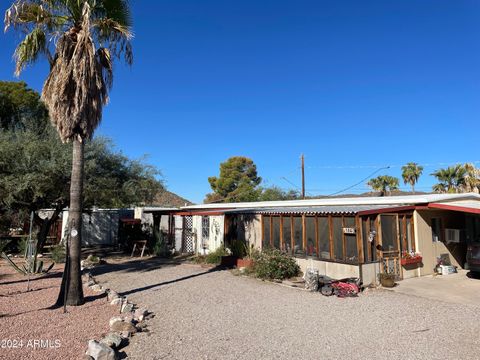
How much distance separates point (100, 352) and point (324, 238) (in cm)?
840

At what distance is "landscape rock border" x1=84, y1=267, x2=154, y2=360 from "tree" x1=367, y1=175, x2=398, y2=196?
30640 mm

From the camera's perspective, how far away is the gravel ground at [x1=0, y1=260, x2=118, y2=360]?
539cm

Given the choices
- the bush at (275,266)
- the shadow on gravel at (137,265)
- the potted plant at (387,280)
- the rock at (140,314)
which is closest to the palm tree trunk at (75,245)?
the rock at (140,314)

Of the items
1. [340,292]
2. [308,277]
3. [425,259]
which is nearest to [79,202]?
[308,277]

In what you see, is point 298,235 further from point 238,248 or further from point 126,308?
point 126,308

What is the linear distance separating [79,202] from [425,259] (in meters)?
11.2

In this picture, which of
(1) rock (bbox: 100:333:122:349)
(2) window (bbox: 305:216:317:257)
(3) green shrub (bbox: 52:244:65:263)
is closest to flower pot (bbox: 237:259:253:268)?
(2) window (bbox: 305:216:317:257)

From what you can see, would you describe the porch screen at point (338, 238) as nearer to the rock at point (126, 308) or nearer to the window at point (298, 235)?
the window at point (298, 235)

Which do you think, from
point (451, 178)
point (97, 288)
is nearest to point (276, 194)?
point (451, 178)

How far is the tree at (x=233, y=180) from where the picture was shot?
4612 centimetres

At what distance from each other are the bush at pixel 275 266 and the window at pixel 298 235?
736 millimetres

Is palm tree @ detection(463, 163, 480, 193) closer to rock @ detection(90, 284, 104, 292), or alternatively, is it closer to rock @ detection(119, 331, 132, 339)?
rock @ detection(90, 284, 104, 292)

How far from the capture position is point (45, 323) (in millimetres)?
6797

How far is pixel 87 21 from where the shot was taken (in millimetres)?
8188
